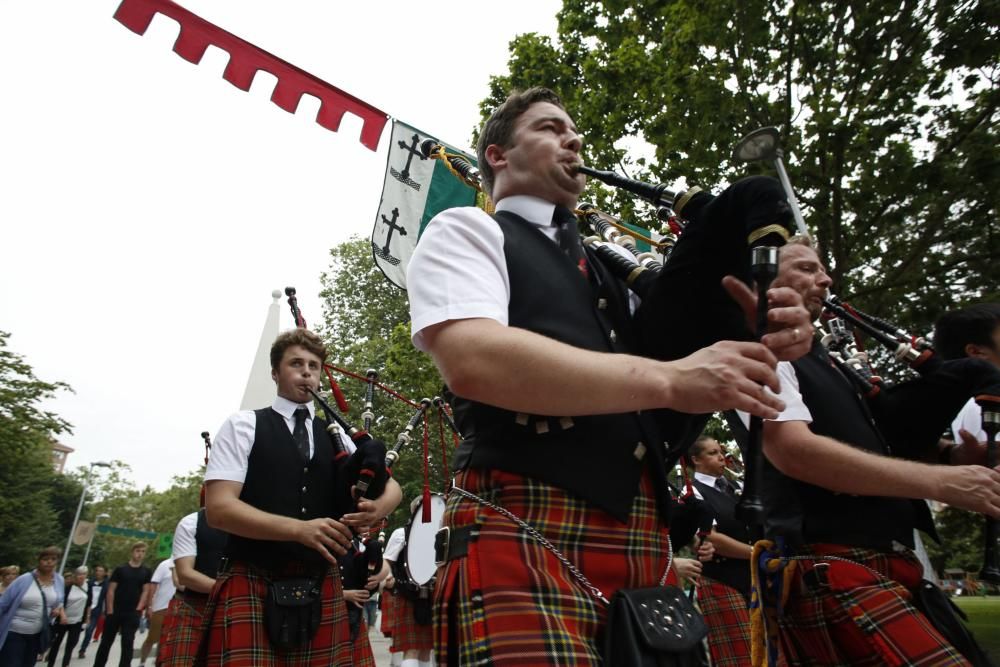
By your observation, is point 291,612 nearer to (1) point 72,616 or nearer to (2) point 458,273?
(2) point 458,273

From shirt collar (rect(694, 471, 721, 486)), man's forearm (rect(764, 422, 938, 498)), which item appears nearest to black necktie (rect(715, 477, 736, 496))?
shirt collar (rect(694, 471, 721, 486))

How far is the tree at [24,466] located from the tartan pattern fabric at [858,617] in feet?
82.4

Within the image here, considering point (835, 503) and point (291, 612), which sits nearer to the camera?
point (835, 503)

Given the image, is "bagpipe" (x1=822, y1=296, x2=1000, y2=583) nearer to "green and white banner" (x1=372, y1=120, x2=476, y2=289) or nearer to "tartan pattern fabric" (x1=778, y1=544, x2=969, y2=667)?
"tartan pattern fabric" (x1=778, y1=544, x2=969, y2=667)

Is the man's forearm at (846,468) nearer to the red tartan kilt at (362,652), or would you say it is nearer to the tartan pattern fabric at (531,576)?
the tartan pattern fabric at (531,576)

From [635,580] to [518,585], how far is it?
10.2 inches

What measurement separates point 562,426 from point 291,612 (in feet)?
6.85

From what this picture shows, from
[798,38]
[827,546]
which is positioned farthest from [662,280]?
[798,38]

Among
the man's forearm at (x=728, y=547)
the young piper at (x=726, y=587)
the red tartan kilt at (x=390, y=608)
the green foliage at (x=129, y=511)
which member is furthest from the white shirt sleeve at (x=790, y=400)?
the green foliage at (x=129, y=511)

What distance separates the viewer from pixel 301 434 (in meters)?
3.44

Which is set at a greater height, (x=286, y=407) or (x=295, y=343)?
(x=295, y=343)

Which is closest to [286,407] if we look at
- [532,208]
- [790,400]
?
[532,208]

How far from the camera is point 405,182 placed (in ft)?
22.7

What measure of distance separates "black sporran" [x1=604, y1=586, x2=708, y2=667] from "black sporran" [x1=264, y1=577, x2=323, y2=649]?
80.6 inches
